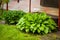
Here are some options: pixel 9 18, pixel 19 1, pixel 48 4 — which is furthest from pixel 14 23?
pixel 19 1

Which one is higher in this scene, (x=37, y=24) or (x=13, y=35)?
(x=37, y=24)

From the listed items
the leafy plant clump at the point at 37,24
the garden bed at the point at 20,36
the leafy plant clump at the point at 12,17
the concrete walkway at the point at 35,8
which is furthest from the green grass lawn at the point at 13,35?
the concrete walkway at the point at 35,8

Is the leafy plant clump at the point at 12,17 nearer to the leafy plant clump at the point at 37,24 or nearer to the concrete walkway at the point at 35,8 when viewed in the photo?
the leafy plant clump at the point at 37,24

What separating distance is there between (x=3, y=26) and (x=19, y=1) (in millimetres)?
4226

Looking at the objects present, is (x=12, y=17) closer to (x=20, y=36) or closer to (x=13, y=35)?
(x=13, y=35)

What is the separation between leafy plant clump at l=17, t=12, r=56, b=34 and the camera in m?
5.82

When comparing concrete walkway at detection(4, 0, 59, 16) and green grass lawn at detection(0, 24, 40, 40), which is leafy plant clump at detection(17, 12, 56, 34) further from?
concrete walkway at detection(4, 0, 59, 16)

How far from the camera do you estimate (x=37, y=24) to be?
5.91 meters

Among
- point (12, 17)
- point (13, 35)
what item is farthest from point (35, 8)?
point (13, 35)

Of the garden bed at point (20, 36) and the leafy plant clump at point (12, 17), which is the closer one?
the garden bed at point (20, 36)

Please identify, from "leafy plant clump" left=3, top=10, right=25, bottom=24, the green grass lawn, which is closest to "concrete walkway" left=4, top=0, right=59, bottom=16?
"leafy plant clump" left=3, top=10, right=25, bottom=24

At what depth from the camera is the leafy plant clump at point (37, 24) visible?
582 centimetres

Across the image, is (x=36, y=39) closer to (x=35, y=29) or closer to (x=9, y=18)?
(x=35, y=29)

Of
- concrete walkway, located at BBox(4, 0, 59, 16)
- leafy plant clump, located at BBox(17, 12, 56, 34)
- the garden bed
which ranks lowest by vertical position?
the garden bed
